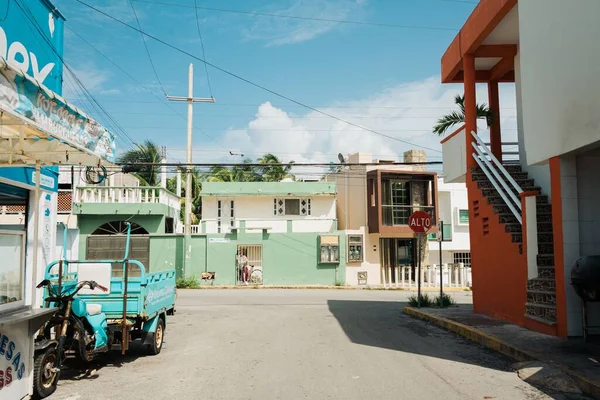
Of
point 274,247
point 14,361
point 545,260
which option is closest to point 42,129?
point 14,361

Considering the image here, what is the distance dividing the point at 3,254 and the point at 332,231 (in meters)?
23.4

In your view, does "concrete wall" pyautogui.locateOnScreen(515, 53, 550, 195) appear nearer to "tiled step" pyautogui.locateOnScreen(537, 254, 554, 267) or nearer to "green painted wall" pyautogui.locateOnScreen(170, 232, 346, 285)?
"tiled step" pyautogui.locateOnScreen(537, 254, 554, 267)

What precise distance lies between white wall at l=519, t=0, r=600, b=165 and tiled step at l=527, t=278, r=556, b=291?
223 cm

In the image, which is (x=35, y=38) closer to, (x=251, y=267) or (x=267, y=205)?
(x=251, y=267)

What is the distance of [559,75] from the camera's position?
8656 millimetres

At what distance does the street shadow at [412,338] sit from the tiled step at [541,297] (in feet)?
4.85

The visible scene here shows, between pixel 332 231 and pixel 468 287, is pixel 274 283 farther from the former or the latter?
pixel 468 287

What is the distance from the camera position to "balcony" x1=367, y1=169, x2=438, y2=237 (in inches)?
1123

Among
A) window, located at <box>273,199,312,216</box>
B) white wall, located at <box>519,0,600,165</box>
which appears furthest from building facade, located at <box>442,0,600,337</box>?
window, located at <box>273,199,312,216</box>

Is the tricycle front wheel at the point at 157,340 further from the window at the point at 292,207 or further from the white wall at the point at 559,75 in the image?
the window at the point at 292,207

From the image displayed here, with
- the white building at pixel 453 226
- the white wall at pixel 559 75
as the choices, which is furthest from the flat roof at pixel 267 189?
the white wall at pixel 559 75

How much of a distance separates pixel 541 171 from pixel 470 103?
8.49 ft

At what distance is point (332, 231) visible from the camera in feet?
94.0

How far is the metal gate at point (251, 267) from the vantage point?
2795 cm
